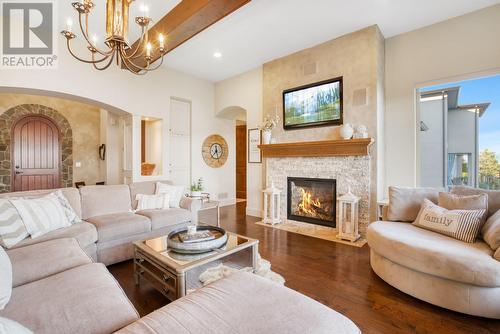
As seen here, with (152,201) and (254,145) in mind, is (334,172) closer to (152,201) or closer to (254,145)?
(254,145)

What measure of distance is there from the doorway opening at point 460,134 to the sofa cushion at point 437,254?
1673mm

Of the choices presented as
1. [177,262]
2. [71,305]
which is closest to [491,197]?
[177,262]

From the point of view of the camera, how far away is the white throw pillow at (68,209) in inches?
104

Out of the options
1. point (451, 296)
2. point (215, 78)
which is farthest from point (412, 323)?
point (215, 78)

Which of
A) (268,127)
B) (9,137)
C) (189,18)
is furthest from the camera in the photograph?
(9,137)

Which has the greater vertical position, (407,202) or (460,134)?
(460,134)

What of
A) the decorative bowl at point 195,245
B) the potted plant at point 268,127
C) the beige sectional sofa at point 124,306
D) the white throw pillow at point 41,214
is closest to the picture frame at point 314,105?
the potted plant at point 268,127

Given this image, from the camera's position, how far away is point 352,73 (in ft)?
12.0

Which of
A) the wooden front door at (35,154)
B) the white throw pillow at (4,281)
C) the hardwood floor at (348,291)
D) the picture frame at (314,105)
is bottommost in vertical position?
the hardwood floor at (348,291)

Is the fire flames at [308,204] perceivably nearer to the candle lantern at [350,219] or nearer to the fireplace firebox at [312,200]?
the fireplace firebox at [312,200]

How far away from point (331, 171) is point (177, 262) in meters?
2.91

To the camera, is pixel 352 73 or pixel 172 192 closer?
pixel 172 192

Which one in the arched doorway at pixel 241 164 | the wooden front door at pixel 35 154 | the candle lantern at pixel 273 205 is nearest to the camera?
the candle lantern at pixel 273 205

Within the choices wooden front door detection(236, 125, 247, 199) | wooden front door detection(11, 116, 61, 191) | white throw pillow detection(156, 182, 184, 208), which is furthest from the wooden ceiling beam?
wooden front door detection(11, 116, 61, 191)
